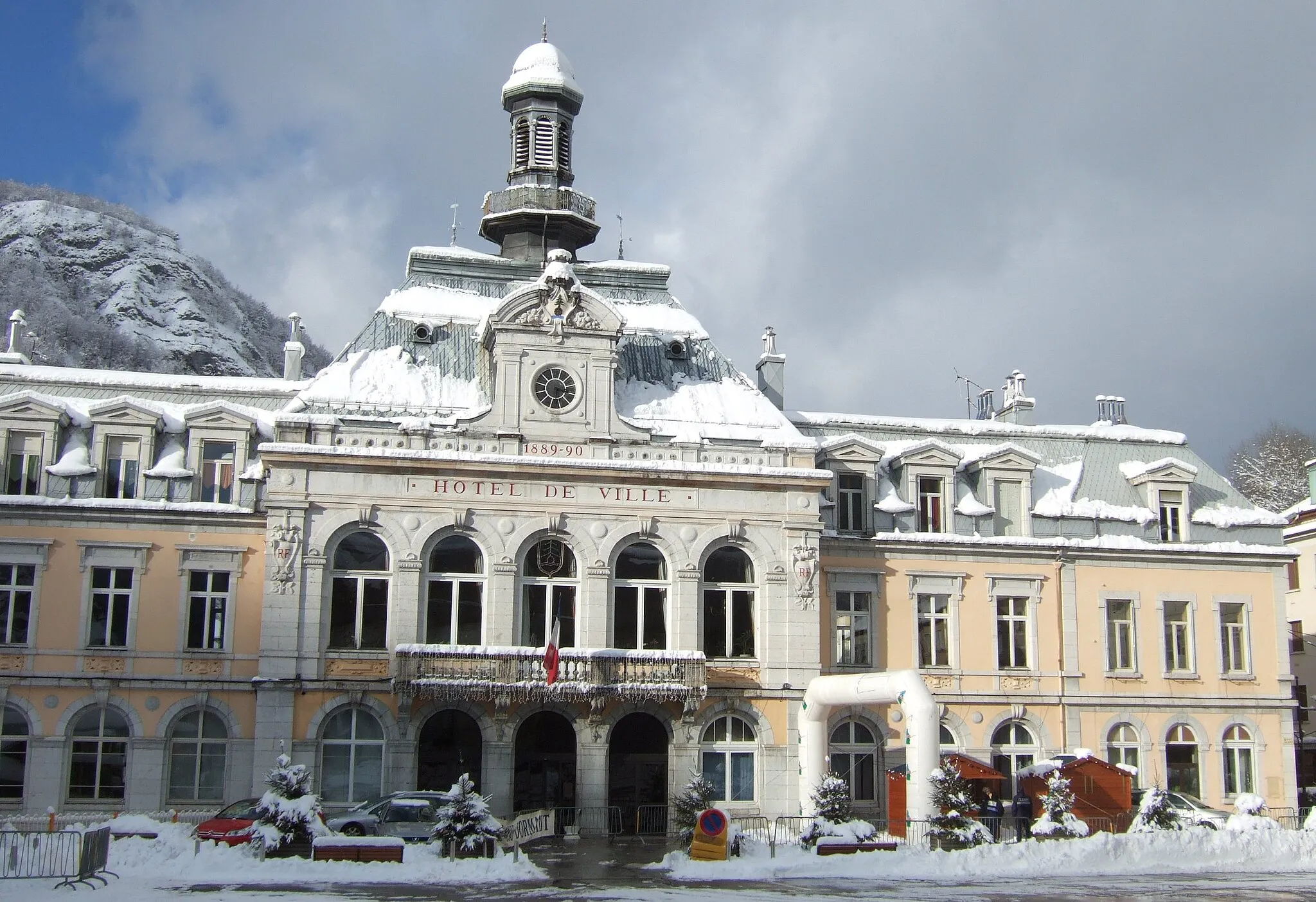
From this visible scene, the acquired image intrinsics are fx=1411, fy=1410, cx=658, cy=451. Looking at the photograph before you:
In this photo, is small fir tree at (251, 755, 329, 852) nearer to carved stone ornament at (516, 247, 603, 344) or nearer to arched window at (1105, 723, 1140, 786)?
carved stone ornament at (516, 247, 603, 344)

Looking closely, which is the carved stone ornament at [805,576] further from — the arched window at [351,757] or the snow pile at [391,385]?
the arched window at [351,757]

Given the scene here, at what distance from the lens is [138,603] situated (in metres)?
40.8

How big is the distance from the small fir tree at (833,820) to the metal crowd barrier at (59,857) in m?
15.0

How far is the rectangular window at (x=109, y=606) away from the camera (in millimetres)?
40625

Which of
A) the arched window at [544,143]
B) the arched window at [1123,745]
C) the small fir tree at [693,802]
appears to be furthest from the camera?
the arched window at [544,143]

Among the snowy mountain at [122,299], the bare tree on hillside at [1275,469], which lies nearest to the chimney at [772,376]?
the bare tree on hillside at [1275,469]

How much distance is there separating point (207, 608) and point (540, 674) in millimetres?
10220

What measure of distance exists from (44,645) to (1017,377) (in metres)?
34.7

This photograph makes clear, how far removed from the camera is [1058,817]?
34.1 m

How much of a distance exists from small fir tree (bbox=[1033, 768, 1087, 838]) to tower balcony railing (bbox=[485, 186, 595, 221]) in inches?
989

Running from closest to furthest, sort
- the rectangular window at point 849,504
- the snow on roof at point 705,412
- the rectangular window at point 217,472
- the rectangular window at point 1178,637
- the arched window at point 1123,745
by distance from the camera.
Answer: the rectangular window at point 217,472
the snow on roof at point 705,412
the arched window at point 1123,745
the rectangular window at point 849,504
the rectangular window at point 1178,637

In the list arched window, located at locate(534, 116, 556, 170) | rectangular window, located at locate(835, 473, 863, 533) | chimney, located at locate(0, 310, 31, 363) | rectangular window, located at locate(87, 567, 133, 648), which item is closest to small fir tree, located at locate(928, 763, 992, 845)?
rectangular window, located at locate(835, 473, 863, 533)

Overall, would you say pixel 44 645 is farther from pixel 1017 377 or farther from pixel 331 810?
pixel 1017 377

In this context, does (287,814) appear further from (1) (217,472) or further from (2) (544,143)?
(2) (544,143)
